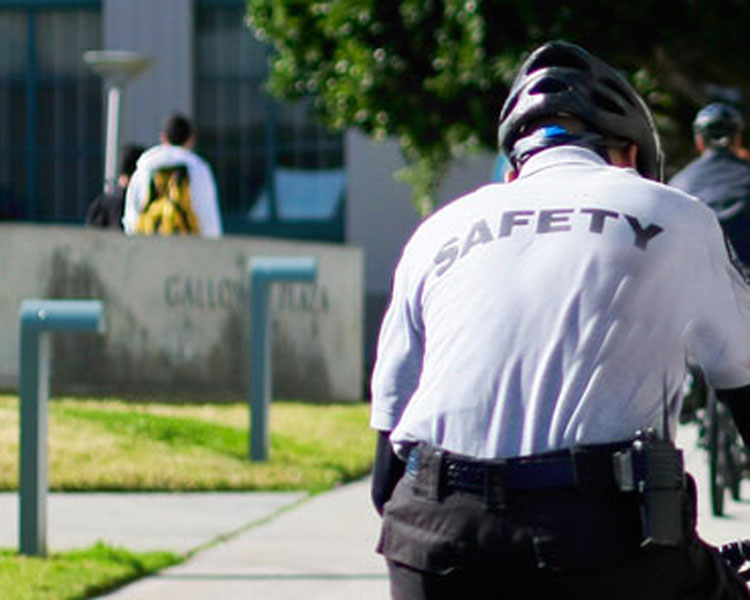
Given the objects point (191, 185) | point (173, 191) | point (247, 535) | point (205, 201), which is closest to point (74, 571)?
point (247, 535)

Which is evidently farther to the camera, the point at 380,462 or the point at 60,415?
the point at 60,415

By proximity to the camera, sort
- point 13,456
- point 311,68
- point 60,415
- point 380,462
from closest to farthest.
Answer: point 380,462 < point 13,456 < point 60,415 < point 311,68

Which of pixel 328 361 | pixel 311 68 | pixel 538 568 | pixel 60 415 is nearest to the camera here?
pixel 538 568

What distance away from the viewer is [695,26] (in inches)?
689

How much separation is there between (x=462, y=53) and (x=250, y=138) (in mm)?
8442

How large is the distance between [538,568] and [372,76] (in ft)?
50.6

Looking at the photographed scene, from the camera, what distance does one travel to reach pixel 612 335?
321 cm

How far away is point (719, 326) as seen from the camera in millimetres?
3316

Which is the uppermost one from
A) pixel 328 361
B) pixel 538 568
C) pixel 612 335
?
pixel 612 335

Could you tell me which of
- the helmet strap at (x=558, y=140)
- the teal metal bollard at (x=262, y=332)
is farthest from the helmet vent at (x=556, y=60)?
the teal metal bollard at (x=262, y=332)

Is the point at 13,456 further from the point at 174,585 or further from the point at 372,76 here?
the point at 372,76

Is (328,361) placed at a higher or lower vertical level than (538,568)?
lower

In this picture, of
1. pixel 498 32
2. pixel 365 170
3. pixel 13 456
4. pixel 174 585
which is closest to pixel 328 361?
pixel 498 32

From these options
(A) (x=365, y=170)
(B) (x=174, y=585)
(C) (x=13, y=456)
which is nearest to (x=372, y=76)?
(A) (x=365, y=170)
